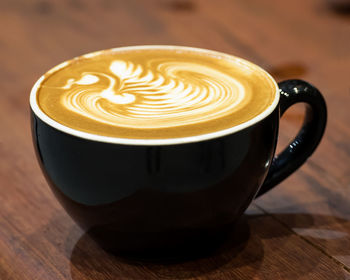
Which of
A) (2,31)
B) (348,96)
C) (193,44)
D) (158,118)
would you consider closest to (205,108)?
(158,118)

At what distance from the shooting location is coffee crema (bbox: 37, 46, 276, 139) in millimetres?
525

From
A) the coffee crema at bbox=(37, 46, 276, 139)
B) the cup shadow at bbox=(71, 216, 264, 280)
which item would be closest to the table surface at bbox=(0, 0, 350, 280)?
the cup shadow at bbox=(71, 216, 264, 280)

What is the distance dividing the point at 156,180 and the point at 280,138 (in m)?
0.34

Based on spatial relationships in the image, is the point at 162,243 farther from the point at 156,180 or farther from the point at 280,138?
the point at 280,138

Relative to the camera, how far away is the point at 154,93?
1.94 feet

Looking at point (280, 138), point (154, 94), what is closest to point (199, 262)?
point (154, 94)

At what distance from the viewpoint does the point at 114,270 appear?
58 cm

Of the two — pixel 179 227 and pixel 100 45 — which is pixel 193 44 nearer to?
pixel 100 45

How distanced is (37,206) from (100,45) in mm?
465

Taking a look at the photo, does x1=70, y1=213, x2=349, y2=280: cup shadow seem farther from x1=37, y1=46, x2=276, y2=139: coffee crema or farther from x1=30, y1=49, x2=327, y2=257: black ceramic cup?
x1=37, y1=46, x2=276, y2=139: coffee crema

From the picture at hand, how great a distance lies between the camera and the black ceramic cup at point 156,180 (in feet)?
1.61

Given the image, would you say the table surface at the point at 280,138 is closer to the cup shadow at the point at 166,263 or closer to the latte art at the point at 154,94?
the cup shadow at the point at 166,263

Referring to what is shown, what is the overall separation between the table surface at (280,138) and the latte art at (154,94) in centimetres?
15

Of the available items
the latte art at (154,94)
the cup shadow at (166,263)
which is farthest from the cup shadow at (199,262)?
the latte art at (154,94)
